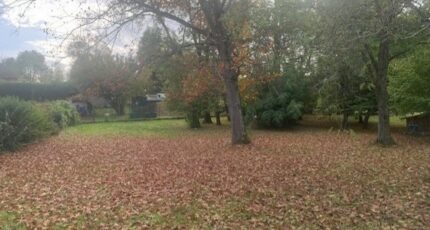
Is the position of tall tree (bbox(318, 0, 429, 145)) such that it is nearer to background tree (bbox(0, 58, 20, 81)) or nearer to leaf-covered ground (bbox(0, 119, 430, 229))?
leaf-covered ground (bbox(0, 119, 430, 229))

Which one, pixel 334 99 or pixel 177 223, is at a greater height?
pixel 334 99

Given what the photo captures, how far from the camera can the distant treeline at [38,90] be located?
49188 millimetres

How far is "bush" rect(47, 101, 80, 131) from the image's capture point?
28.2 m

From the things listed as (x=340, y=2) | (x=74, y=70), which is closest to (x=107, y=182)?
(x=340, y=2)

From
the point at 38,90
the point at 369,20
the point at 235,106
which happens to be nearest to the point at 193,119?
the point at 235,106

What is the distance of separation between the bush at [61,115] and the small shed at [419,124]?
22397 millimetres

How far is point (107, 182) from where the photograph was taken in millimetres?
10453

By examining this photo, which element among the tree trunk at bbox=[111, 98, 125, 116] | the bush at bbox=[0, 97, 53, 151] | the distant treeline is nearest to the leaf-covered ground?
the bush at bbox=[0, 97, 53, 151]

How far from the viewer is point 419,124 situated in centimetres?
2666

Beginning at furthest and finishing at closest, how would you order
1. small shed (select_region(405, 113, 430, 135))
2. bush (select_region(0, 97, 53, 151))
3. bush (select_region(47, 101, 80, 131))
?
bush (select_region(47, 101, 80, 131)), small shed (select_region(405, 113, 430, 135)), bush (select_region(0, 97, 53, 151))

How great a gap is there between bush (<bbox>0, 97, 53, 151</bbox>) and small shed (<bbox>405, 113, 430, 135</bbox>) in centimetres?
2185

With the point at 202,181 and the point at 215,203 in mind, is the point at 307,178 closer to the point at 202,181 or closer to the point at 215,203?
the point at 202,181

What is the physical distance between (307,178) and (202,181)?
8.39 feet

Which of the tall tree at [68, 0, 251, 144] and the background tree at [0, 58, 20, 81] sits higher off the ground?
the background tree at [0, 58, 20, 81]
